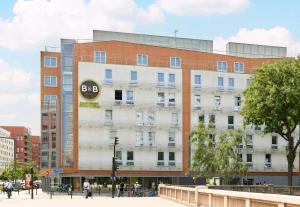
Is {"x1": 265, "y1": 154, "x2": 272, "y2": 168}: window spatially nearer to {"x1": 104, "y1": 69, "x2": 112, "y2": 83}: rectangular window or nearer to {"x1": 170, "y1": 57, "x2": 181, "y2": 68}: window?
{"x1": 170, "y1": 57, "x2": 181, "y2": 68}: window

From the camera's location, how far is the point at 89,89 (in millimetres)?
71625

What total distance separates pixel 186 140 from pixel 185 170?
12.9 feet

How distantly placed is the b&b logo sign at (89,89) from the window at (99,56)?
3083 millimetres

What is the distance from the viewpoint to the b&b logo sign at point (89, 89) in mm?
71438

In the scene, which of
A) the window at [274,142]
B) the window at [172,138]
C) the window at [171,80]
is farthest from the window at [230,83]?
the window at [172,138]

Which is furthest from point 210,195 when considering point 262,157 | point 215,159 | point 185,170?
point 262,157

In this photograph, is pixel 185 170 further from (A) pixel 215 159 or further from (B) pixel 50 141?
(B) pixel 50 141

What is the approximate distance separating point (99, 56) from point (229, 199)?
5558 cm

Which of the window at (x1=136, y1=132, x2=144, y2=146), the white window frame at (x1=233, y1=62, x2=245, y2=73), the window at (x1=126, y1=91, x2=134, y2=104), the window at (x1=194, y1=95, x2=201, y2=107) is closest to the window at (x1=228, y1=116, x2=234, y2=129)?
the window at (x1=194, y1=95, x2=201, y2=107)

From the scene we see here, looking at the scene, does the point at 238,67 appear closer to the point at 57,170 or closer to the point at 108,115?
the point at 108,115

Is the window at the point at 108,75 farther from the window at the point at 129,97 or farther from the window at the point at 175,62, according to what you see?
the window at the point at 175,62

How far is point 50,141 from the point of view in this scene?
75.6m

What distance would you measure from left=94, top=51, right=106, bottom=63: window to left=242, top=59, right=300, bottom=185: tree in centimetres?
2197

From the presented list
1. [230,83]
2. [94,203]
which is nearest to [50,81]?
[230,83]
